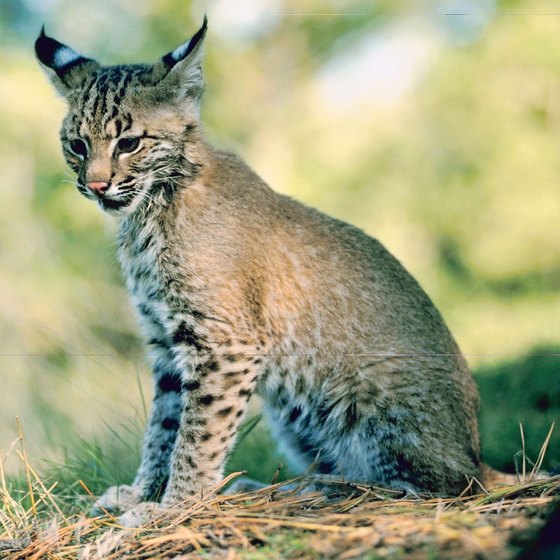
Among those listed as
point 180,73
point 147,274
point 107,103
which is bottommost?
point 147,274

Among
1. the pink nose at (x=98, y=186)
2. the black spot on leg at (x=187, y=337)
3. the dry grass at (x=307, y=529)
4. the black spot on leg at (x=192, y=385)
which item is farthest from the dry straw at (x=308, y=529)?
the pink nose at (x=98, y=186)

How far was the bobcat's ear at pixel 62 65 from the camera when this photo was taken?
409cm

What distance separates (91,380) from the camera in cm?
573

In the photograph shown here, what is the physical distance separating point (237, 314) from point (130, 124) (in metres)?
1.01

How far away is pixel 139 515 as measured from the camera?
3.46 m

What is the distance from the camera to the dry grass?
2.32 metres

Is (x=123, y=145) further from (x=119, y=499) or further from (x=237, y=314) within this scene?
(x=119, y=499)

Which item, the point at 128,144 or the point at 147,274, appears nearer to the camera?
Result: the point at 128,144

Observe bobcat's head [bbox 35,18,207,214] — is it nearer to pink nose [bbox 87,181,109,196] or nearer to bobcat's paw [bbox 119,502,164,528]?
pink nose [bbox 87,181,109,196]

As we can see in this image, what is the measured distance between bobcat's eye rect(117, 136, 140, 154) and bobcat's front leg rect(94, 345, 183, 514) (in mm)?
1006

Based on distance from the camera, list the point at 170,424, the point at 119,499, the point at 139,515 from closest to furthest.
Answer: the point at 139,515, the point at 119,499, the point at 170,424

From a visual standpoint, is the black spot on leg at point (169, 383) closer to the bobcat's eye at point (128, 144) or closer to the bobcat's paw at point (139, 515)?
the bobcat's paw at point (139, 515)

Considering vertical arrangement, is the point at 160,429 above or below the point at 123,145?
below

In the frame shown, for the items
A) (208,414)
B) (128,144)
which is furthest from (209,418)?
(128,144)
